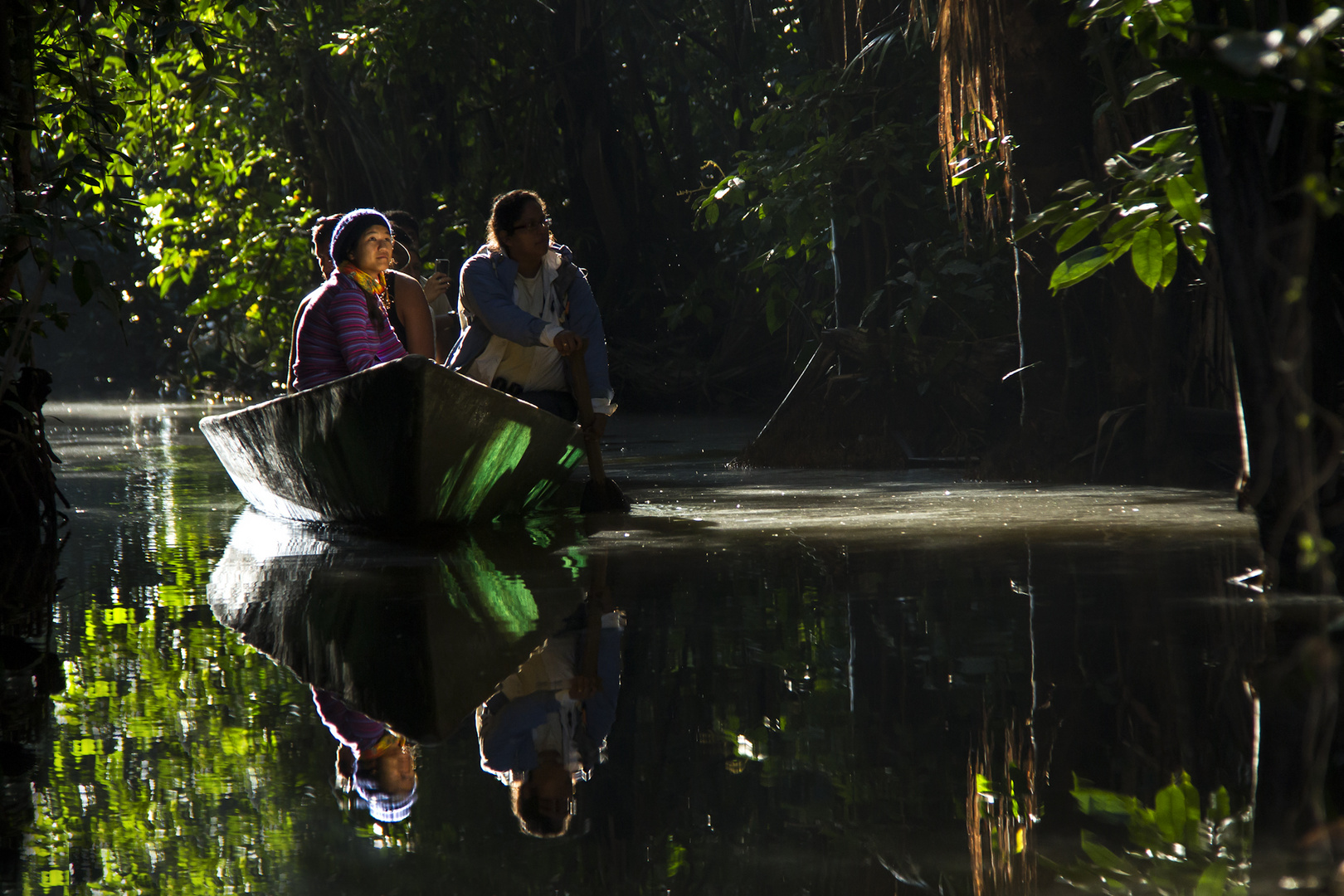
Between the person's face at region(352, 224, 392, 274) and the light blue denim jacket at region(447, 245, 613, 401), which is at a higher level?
the person's face at region(352, 224, 392, 274)

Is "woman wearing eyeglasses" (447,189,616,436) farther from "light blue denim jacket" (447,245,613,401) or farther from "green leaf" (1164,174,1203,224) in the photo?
"green leaf" (1164,174,1203,224)

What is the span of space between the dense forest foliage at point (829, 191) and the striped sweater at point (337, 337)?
0.67 meters

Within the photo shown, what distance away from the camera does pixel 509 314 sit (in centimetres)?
574

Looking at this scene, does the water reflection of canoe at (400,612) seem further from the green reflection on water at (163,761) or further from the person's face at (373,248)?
the person's face at (373,248)

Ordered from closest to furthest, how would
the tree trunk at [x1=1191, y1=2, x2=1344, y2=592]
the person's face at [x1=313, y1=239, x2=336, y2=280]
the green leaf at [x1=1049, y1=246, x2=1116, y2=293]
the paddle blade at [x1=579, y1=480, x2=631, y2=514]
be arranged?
the tree trunk at [x1=1191, y1=2, x2=1344, y2=592], the green leaf at [x1=1049, y1=246, x2=1116, y2=293], the person's face at [x1=313, y1=239, x2=336, y2=280], the paddle blade at [x1=579, y1=480, x2=631, y2=514]

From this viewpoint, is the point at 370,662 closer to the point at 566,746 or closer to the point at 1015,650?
the point at 566,746

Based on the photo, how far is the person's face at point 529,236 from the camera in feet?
19.2

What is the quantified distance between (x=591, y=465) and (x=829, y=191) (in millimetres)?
3676

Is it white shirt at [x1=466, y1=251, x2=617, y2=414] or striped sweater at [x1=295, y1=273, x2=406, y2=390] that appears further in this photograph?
white shirt at [x1=466, y1=251, x2=617, y2=414]

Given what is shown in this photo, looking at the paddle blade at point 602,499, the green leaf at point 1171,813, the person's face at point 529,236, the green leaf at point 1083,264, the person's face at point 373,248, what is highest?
the person's face at point 529,236

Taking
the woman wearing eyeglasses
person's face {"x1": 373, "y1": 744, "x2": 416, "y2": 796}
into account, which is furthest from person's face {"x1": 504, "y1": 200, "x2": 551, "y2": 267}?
person's face {"x1": 373, "y1": 744, "x2": 416, "y2": 796}

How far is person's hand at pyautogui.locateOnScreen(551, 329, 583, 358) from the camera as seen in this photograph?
5.57m

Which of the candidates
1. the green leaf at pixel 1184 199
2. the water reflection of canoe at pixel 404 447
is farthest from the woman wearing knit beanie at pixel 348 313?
the green leaf at pixel 1184 199

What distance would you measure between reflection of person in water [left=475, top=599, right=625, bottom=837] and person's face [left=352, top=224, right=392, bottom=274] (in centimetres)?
260
